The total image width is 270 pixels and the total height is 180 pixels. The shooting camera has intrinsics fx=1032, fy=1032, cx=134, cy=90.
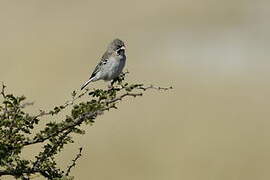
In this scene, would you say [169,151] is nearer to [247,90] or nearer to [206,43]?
[247,90]

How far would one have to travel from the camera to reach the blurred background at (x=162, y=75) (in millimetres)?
17672

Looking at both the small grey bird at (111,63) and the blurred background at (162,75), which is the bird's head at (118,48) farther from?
the blurred background at (162,75)

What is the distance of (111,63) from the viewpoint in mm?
11977

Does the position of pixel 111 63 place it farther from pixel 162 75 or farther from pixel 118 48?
pixel 162 75

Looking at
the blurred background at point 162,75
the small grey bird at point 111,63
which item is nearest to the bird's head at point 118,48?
the small grey bird at point 111,63

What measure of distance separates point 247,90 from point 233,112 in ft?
8.26

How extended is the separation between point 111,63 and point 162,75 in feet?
43.7

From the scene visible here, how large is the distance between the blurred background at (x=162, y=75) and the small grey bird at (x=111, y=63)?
4763mm

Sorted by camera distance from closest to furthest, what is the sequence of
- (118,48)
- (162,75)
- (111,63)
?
(111,63) → (118,48) → (162,75)

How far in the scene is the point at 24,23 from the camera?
32562 millimetres

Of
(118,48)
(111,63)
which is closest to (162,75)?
(118,48)

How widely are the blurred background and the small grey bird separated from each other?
4.76m

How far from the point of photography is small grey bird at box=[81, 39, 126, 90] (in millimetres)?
11666

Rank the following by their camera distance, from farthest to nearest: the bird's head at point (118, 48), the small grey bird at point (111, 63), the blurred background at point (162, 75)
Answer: the blurred background at point (162, 75)
the bird's head at point (118, 48)
the small grey bird at point (111, 63)
